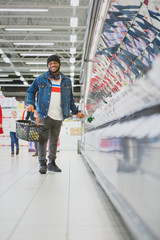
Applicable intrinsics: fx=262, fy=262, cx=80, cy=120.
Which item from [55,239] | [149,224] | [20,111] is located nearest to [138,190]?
[149,224]

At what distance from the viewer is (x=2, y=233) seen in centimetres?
129

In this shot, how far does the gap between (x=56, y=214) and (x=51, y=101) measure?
2015 millimetres

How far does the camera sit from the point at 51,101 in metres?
3.44

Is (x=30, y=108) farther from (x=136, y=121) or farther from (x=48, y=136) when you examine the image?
(x=136, y=121)

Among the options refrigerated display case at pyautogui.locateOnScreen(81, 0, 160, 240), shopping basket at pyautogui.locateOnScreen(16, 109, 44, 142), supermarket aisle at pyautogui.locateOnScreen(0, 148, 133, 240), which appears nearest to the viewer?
refrigerated display case at pyautogui.locateOnScreen(81, 0, 160, 240)

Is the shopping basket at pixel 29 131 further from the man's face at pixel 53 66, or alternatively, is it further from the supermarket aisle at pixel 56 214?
the man's face at pixel 53 66

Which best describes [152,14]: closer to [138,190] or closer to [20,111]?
[138,190]

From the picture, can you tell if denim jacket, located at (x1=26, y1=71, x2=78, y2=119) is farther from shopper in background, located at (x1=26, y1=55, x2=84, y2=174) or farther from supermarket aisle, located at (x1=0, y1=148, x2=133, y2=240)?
supermarket aisle, located at (x1=0, y1=148, x2=133, y2=240)

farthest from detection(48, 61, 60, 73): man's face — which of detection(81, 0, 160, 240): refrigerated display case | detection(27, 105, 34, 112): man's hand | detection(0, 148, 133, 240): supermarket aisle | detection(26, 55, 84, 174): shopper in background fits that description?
detection(0, 148, 133, 240): supermarket aisle

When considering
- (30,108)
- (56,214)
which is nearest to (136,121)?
(56,214)

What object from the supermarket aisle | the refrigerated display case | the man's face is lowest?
the supermarket aisle

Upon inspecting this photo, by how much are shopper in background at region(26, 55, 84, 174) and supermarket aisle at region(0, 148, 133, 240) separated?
3.06 ft

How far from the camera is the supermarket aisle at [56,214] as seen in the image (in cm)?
129

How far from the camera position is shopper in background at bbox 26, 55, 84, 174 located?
3371mm
